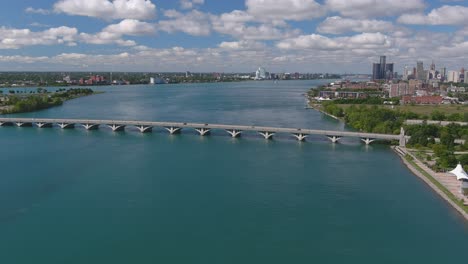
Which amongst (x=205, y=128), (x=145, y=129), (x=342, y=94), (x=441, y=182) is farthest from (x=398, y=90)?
(x=441, y=182)

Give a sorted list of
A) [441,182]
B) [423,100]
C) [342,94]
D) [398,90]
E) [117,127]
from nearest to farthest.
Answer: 1. [441,182]
2. [117,127]
3. [423,100]
4. [398,90]
5. [342,94]

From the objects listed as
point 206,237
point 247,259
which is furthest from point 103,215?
point 247,259

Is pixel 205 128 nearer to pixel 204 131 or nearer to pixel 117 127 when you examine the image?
pixel 204 131

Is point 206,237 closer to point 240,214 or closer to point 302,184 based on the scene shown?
point 240,214

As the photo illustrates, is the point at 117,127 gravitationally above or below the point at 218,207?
above

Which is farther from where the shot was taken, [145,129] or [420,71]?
[420,71]

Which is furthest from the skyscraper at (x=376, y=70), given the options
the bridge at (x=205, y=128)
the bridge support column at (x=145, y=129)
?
the bridge support column at (x=145, y=129)

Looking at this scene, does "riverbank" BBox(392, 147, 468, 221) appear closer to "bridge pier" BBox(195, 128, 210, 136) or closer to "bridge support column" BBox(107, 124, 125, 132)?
"bridge pier" BBox(195, 128, 210, 136)

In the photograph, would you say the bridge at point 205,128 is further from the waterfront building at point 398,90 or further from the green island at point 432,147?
the waterfront building at point 398,90
